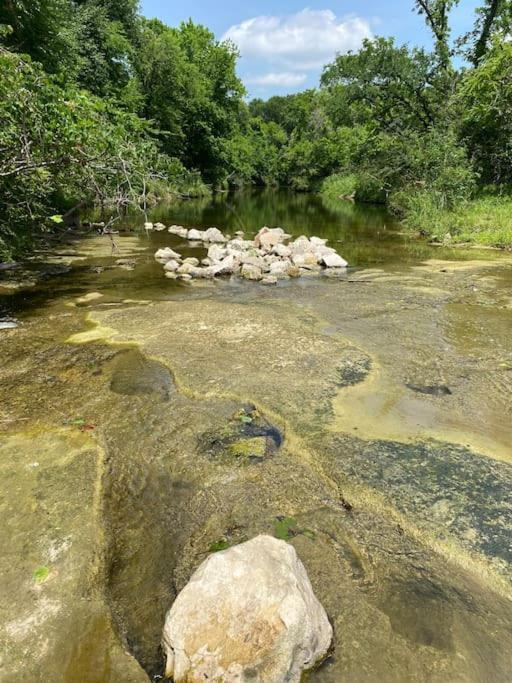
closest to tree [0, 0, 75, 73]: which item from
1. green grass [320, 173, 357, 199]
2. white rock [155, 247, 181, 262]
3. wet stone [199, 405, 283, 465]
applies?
white rock [155, 247, 181, 262]

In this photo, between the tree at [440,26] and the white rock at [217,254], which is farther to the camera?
the tree at [440,26]

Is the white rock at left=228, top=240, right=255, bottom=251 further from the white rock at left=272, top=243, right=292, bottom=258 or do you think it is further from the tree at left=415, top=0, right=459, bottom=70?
the tree at left=415, top=0, right=459, bottom=70

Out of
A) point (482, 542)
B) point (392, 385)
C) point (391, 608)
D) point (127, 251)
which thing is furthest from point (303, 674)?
point (127, 251)

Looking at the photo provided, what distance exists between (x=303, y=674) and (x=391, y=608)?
74cm

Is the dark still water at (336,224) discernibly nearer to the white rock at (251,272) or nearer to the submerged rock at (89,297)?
the white rock at (251,272)

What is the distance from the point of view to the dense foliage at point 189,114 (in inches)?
281

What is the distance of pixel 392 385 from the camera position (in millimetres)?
5582

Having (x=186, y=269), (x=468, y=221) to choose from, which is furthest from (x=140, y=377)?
(x=468, y=221)

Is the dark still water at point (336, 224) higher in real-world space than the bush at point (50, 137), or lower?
lower

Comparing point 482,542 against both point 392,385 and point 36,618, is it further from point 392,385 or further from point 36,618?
point 36,618

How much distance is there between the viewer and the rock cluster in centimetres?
1183

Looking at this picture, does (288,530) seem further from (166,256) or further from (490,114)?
(490,114)

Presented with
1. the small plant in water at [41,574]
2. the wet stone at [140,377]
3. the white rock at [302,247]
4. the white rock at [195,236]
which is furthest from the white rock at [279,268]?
the small plant in water at [41,574]

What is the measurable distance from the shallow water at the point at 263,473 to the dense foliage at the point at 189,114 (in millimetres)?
2664
